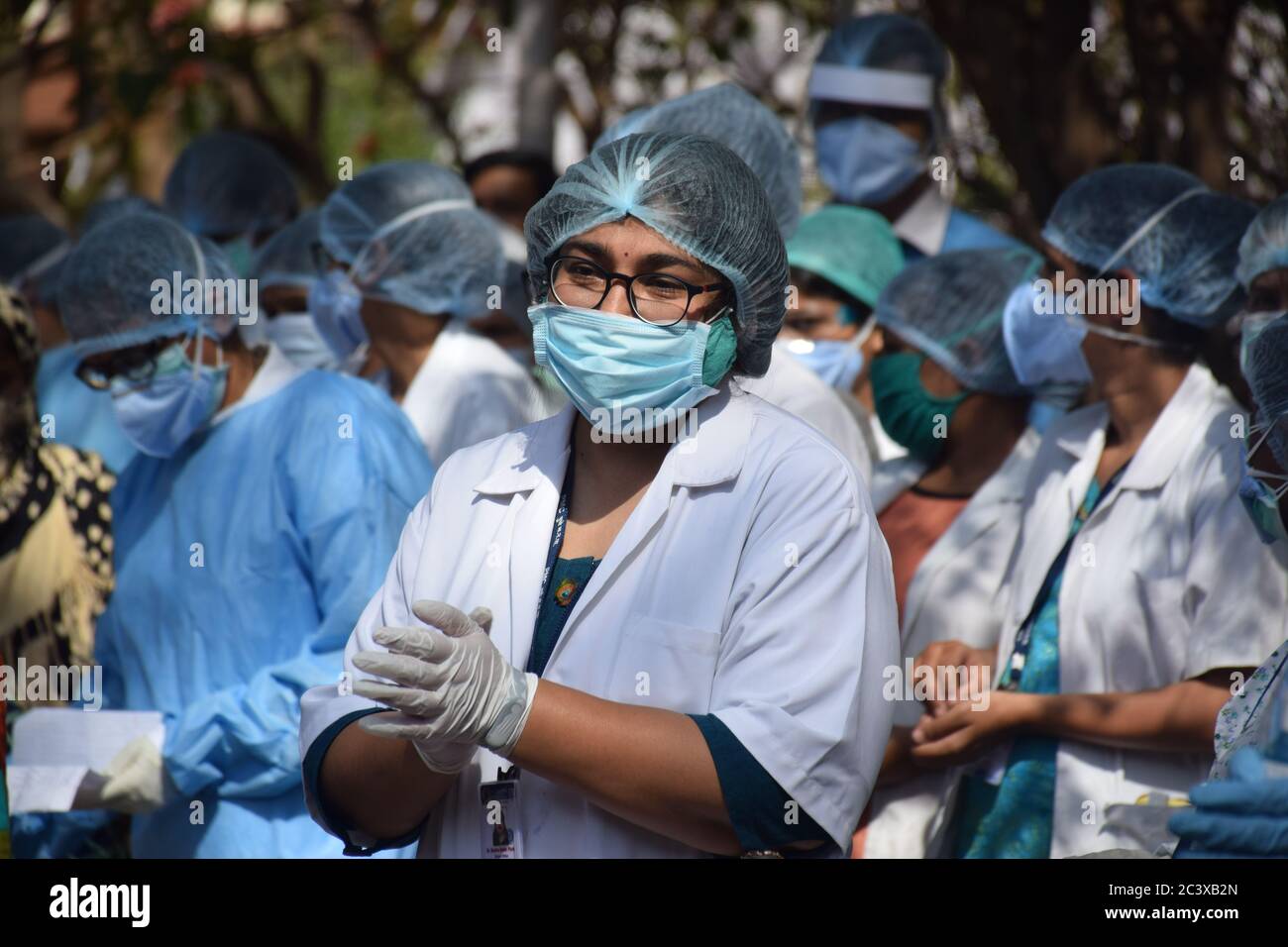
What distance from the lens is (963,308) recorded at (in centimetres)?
446

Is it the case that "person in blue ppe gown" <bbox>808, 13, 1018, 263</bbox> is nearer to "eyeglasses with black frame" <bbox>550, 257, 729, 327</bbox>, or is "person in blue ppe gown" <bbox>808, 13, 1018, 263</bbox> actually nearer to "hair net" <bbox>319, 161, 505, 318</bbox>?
"hair net" <bbox>319, 161, 505, 318</bbox>

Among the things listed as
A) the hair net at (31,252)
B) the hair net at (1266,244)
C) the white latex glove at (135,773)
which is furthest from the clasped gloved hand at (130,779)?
the hair net at (31,252)

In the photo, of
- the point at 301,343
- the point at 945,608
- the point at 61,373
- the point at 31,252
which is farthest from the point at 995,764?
the point at 31,252

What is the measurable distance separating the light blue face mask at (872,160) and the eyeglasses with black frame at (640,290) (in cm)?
329

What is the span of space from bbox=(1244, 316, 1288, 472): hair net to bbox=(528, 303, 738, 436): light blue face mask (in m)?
1.02

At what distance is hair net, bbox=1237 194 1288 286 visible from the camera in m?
3.70

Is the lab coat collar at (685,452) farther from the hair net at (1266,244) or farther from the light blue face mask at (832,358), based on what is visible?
the light blue face mask at (832,358)

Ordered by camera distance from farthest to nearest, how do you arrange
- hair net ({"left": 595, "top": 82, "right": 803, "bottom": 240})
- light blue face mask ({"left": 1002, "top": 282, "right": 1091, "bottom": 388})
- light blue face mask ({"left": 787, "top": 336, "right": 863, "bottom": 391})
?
light blue face mask ({"left": 787, "top": 336, "right": 863, "bottom": 391}) < hair net ({"left": 595, "top": 82, "right": 803, "bottom": 240}) < light blue face mask ({"left": 1002, "top": 282, "right": 1091, "bottom": 388})

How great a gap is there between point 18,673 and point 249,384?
0.97m

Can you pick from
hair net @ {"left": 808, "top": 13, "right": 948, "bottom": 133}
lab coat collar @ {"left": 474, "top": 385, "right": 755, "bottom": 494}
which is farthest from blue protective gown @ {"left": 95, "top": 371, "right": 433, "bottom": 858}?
hair net @ {"left": 808, "top": 13, "right": 948, "bottom": 133}

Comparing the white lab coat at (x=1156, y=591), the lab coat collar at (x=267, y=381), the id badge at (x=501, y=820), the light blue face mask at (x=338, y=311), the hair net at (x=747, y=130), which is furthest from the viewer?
the light blue face mask at (x=338, y=311)

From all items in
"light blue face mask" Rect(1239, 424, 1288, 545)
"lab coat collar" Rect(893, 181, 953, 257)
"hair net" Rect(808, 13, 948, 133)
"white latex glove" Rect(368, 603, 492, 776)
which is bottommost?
"white latex glove" Rect(368, 603, 492, 776)

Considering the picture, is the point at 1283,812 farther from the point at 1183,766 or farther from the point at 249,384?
the point at 249,384

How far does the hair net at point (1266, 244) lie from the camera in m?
3.70
